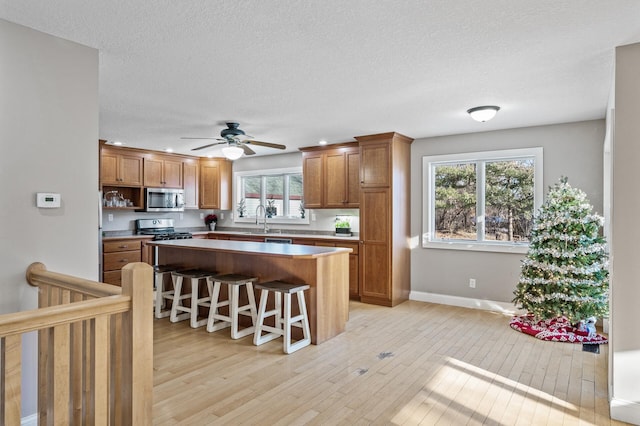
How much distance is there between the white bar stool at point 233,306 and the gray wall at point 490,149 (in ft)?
8.43

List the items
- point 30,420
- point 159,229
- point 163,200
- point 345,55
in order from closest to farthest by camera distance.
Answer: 1. point 30,420
2. point 345,55
3. point 163,200
4. point 159,229

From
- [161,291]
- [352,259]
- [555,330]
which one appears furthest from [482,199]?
[161,291]

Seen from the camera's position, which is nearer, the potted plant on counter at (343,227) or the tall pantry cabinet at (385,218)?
the tall pantry cabinet at (385,218)

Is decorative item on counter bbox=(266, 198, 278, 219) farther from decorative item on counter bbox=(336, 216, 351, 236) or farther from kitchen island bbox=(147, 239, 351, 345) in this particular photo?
kitchen island bbox=(147, 239, 351, 345)

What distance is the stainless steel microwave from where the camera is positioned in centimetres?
685

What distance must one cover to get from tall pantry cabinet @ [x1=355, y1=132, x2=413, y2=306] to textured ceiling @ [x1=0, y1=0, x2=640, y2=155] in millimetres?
984

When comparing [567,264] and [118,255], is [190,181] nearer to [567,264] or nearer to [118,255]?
[118,255]

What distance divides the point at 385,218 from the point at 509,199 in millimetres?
1577

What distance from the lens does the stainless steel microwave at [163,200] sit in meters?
6.85

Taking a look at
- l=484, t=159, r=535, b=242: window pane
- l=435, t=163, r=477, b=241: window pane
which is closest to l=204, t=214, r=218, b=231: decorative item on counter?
l=435, t=163, r=477, b=241: window pane

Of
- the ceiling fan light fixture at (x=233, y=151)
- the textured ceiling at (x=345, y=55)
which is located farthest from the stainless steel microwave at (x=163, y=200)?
the ceiling fan light fixture at (x=233, y=151)

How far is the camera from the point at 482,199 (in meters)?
5.29

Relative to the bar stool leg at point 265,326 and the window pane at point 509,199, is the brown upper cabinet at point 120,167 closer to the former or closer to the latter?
the bar stool leg at point 265,326

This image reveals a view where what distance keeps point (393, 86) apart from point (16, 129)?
2.63m
